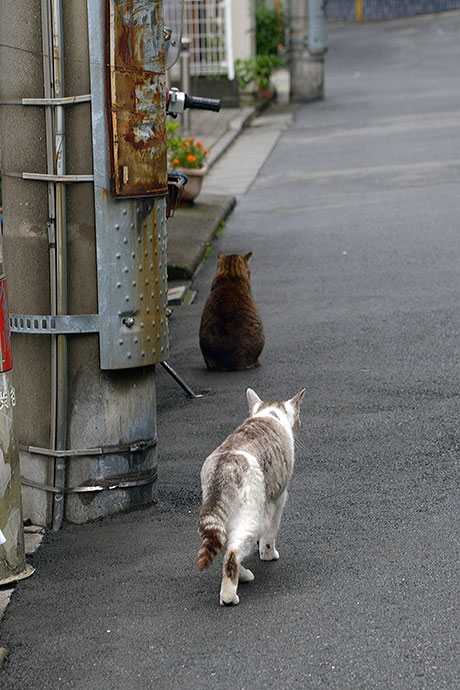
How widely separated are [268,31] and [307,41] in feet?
7.14

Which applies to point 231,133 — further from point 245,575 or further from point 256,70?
point 245,575

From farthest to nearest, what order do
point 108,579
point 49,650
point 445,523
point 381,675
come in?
1. point 445,523
2. point 108,579
3. point 49,650
4. point 381,675

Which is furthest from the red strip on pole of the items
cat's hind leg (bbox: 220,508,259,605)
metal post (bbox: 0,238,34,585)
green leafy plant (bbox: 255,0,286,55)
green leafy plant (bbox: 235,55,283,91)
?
green leafy plant (bbox: 255,0,286,55)

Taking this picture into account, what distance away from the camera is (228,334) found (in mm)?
7152

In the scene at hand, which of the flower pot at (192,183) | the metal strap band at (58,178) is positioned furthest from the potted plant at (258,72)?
the metal strap band at (58,178)

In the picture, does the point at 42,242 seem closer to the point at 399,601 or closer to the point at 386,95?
the point at 399,601

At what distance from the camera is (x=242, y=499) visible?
4039mm

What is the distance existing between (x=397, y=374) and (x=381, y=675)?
365 centimetres

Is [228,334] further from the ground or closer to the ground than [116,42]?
closer to the ground

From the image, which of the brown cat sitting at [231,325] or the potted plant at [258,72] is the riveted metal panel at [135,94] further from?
the potted plant at [258,72]

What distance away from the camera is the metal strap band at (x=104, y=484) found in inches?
194

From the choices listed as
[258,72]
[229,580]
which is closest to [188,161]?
[229,580]

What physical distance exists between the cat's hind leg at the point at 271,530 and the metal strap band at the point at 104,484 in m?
0.80

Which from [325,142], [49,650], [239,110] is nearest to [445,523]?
[49,650]
